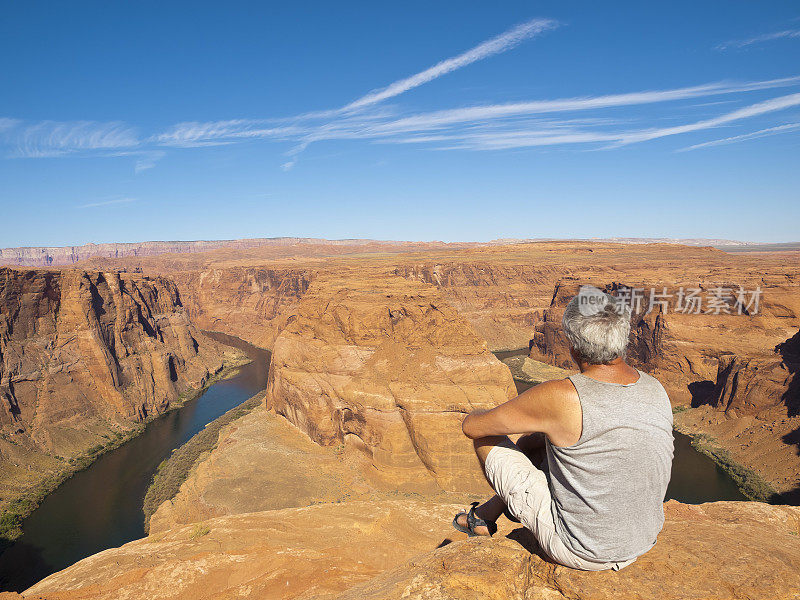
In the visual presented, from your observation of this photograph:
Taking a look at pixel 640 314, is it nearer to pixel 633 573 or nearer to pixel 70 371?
pixel 633 573

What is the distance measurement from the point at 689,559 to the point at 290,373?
118ft

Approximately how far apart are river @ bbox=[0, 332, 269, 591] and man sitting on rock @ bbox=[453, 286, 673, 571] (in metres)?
34.2

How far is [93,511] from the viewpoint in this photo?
3198 cm

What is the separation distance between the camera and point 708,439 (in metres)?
41.0

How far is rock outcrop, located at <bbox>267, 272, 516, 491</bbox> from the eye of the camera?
27.6 metres

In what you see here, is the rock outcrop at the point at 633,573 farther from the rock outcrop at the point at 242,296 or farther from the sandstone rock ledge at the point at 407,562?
the rock outcrop at the point at 242,296

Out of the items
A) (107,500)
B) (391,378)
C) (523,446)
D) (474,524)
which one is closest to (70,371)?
(107,500)

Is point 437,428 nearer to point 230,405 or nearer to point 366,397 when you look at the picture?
point 366,397

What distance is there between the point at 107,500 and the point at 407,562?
1482 inches

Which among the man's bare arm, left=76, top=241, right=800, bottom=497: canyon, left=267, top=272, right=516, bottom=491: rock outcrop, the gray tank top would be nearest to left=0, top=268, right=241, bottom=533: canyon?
left=76, top=241, right=800, bottom=497: canyon

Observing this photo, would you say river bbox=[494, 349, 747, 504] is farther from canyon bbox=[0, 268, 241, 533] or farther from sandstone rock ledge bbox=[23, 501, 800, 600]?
canyon bbox=[0, 268, 241, 533]

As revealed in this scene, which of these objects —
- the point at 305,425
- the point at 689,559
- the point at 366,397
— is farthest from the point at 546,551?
the point at 305,425

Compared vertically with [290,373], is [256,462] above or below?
below

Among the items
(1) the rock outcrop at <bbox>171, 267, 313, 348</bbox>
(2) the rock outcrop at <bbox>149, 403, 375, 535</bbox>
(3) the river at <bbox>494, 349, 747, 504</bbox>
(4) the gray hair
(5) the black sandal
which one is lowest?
(3) the river at <bbox>494, 349, 747, 504</bbox>
